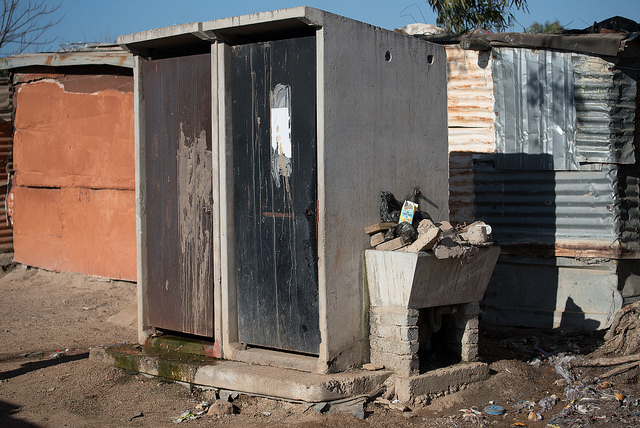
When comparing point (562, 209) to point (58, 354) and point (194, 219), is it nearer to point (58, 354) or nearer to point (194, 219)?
point (194, 219)

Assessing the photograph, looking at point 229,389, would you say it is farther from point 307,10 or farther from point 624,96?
point 624,96

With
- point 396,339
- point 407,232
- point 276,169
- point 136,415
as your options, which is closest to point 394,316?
point 396,339

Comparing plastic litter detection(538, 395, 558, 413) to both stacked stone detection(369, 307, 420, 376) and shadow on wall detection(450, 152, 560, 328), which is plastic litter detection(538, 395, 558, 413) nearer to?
stacked stone detection(369, 307, 420, 376)

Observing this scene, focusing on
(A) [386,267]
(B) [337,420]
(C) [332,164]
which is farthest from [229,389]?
(C) [332,164]

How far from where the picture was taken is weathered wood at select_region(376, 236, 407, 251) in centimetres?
534

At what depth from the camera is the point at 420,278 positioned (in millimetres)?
5266

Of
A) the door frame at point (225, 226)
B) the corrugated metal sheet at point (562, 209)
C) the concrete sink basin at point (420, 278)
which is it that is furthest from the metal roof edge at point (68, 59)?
the corrugated metal sheet at point (562, 209)

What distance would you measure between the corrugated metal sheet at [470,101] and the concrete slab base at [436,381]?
126 inches

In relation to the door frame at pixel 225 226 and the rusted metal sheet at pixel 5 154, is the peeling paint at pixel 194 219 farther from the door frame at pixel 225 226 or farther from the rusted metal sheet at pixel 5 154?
the rusted metal sheet at pixel 5 154

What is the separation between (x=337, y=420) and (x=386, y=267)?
47.4 inches

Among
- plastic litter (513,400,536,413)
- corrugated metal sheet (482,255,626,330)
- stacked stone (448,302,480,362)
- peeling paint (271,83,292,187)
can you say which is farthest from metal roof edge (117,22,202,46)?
corrugated metal sheet (482,255,626,330)

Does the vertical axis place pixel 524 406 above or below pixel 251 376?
below

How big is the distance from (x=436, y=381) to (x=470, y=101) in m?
3.99

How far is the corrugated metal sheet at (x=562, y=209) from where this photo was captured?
24.4 ft
